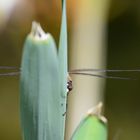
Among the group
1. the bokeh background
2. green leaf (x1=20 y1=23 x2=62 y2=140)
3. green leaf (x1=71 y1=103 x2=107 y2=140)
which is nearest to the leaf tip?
green leaf (x1=20 y1=23 x2=62 y2=140)

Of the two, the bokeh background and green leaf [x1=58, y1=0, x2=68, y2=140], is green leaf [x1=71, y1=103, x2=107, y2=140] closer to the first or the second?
green leaf [x1=58, y1=0, x2=68, y2=140]

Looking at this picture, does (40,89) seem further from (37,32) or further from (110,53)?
(110,53)

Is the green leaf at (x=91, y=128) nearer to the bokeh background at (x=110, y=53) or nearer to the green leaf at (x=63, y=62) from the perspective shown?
the green leaf at (x=63, y=62)

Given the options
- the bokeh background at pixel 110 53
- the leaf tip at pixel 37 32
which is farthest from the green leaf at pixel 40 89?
the bokeh background at pixel 110 53

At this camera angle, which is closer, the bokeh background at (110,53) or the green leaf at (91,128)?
the green leaf at (91,128)

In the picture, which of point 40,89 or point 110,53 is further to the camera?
point 110,53

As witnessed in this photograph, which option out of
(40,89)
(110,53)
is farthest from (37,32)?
(110,53)
